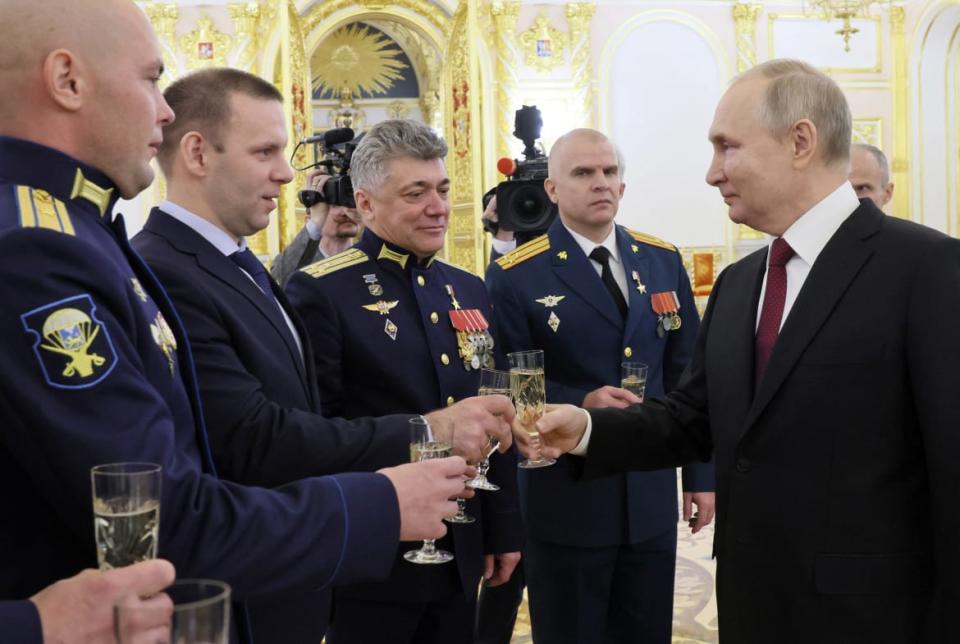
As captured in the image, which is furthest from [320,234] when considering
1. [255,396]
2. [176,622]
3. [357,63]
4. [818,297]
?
[357,63]

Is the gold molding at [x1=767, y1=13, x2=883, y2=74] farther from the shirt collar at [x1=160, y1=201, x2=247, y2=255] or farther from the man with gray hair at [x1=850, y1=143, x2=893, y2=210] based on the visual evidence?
the shirt collar at [x1=160, y1=201, x2=247, y2=255]

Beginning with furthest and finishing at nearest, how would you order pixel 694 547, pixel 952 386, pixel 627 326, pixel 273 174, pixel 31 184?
pixel 694 547, pixel 627 326, pixel 273 174, pixel 952 386, pixel 31 184

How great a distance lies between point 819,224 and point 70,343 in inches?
57.2

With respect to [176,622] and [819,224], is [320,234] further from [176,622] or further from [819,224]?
[176,622]

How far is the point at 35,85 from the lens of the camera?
1254 millimetres

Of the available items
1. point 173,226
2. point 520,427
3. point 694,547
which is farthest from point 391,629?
point 694,547

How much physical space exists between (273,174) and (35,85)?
84cm

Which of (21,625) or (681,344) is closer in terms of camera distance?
(21,625)

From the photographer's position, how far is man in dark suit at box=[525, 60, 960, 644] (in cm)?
173

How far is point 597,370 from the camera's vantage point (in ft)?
9.60

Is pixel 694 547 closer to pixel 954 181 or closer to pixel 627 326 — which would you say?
pixel 627 326

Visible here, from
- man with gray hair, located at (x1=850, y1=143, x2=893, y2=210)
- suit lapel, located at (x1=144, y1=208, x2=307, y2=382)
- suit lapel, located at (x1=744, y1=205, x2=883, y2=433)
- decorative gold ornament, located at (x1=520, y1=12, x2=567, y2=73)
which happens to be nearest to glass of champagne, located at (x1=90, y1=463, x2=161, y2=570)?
suit lapel, located at (x1=144, y1=208, x2=307, y2=382)

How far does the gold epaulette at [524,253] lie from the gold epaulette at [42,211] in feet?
6.43

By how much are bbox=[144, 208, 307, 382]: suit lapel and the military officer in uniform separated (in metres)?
0.39
